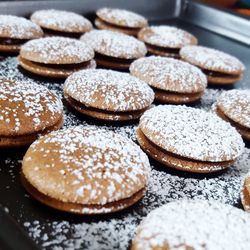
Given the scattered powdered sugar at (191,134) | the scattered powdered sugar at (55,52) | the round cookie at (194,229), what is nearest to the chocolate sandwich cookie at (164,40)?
the scattered powdered sugar at (55,52)

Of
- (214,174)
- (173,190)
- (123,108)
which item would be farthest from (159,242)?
(123,108)

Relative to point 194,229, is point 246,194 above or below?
below

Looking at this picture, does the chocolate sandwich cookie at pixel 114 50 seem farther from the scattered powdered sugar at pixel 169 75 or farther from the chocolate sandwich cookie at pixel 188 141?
the chocolate sandwich cookie at pixel 188 141

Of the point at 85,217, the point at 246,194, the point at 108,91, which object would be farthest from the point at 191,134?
the point at 85,217

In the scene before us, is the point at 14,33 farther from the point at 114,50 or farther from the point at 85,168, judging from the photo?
the point at 85,168

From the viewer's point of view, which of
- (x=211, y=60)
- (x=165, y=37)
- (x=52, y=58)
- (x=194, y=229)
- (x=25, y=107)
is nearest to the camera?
(x=194, y=229)

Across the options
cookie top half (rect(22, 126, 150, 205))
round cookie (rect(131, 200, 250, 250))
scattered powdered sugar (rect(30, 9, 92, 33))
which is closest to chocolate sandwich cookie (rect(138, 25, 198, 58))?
scattered powdered sugar (rect(30, 9, 92, 33))

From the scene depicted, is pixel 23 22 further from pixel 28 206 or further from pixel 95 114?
pixel 28 206
